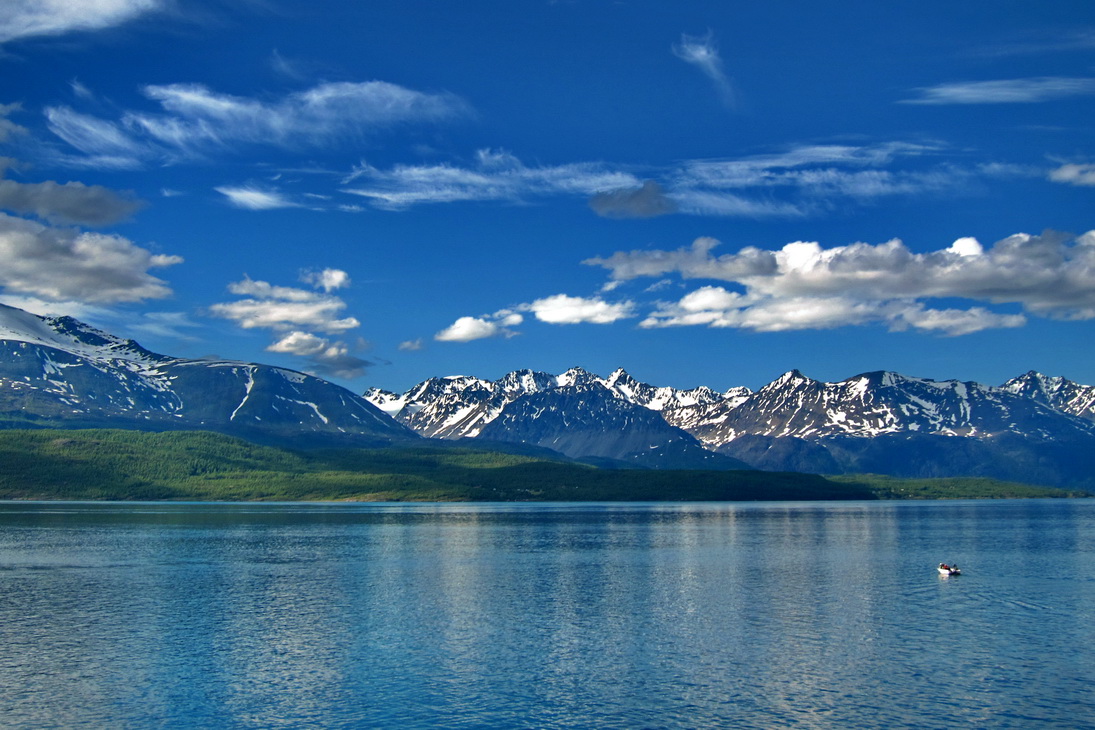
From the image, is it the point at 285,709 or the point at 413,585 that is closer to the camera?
the point at 285,709

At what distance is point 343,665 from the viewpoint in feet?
211

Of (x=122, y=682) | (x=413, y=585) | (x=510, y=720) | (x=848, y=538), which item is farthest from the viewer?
(x=848, y=538)

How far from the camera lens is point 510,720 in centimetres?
5084

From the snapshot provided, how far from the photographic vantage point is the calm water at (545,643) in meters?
52.6

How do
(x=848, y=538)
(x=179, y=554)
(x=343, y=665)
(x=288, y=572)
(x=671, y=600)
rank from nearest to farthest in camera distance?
1. (x=343, y=665)
2. (x=671, y=600)
3. (x=288, y=572)
4. (x=179, y=554)
5. (x=848, y=538)

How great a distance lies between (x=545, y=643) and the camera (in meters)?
72.2

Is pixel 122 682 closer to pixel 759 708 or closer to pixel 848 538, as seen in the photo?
pixel 759 708

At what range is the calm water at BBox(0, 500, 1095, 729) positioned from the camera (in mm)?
52625

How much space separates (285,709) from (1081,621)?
66761mm

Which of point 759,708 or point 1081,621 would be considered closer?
point 759,708

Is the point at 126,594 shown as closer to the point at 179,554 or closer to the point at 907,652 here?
the point at 179,554

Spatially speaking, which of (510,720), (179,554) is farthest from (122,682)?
(179,554)

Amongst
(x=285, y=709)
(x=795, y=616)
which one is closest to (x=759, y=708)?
(x=285, y=709)

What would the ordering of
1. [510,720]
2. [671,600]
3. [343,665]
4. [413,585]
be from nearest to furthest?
[510,720] → [343,665] → [671,600] → [413,585]
